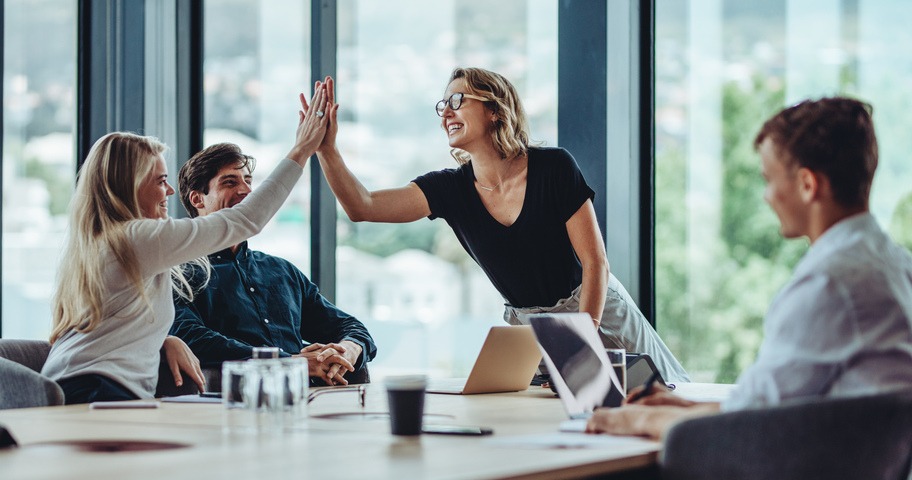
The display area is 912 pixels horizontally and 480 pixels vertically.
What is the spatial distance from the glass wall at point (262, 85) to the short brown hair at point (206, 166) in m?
1.24

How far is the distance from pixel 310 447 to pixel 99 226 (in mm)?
1402

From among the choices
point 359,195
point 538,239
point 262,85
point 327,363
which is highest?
point 262,85

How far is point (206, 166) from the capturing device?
3.45 m

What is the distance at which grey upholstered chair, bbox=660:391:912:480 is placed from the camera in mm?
1480

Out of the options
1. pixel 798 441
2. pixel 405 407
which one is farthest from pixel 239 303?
pixel 798 441

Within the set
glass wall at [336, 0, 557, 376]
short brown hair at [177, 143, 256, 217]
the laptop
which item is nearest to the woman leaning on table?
short brown hair at [177, 143, 256, 217]

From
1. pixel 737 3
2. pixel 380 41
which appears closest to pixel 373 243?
pixel 380 41

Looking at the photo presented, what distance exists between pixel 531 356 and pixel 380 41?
321 centimetres

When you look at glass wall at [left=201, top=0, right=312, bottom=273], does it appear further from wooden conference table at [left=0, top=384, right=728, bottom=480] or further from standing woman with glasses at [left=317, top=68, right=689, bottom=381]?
wooden conference table at [left=0, top=384, right=728, bottom=480]

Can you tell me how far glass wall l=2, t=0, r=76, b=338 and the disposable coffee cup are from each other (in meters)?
3.34

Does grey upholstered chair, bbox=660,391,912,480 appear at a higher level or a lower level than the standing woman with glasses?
lower

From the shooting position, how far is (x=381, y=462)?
150 centimetres

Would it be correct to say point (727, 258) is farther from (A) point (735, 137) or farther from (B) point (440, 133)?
(B) point (440, 133)

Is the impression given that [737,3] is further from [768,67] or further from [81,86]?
[81,86]
